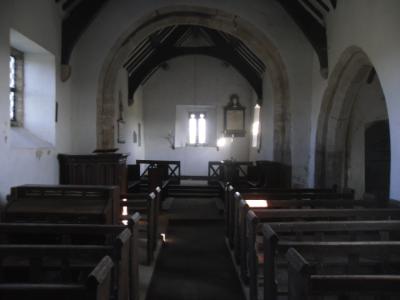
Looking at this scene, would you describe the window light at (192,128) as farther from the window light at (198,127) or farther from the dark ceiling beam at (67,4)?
the dark ceiling beam at (67,4)

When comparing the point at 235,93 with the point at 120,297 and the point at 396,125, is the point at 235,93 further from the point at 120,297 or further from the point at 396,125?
the point at 120,297

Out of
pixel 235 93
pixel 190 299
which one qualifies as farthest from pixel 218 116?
pixel 190 299

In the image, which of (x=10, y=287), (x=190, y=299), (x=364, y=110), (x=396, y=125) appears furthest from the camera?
(x=364, y=110)

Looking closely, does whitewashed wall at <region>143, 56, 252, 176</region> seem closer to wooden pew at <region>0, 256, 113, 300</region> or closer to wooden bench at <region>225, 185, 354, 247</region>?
wooden bench at <region>225, 185, 354, 247</region>

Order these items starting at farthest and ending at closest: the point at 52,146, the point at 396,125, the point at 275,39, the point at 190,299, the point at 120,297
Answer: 1. the point at 275,39
2. the point at 52,146
3. the point at 396,125
4. the point at 190,299
5. the point at 120,297

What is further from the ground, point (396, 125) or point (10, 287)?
point (396, 125)

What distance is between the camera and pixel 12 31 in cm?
449

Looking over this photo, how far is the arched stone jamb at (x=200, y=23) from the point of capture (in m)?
6.83

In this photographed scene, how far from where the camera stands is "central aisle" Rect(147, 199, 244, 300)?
3.56 meters

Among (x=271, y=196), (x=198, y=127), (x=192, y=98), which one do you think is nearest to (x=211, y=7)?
(x=271, y=196)

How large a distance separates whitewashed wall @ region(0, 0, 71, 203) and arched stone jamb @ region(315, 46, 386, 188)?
4056mm

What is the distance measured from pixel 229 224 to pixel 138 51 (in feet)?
19.1

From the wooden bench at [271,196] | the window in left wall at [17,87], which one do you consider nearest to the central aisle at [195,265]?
the wooden bench at [271,196]

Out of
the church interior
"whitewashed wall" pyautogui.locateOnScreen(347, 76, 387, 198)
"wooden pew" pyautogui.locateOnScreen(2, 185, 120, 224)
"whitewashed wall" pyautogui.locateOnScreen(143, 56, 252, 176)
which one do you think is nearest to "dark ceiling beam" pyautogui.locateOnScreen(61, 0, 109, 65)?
the church interior
